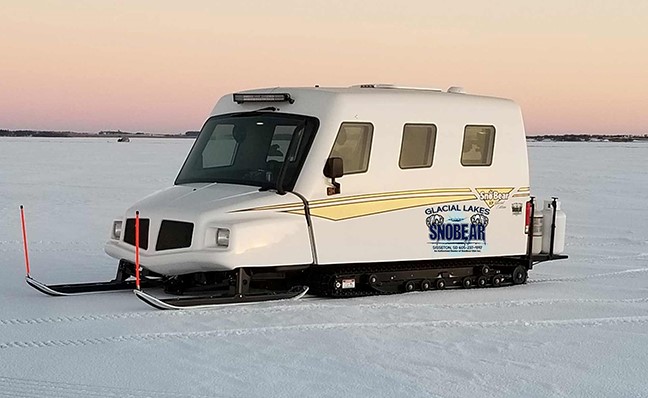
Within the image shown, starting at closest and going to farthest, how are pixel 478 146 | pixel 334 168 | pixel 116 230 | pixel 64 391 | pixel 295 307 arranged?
pixel 64 391, pixel 295 307, pixel 334 168, pixel 116 230, pixel 478 146

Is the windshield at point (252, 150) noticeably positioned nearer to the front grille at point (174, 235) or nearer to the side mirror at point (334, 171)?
the side mirror at point (334, 171)

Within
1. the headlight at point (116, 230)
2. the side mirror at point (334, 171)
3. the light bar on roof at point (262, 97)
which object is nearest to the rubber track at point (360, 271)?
the side mirror at point (334, 171)

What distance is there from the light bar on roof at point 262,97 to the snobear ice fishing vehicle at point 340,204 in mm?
18

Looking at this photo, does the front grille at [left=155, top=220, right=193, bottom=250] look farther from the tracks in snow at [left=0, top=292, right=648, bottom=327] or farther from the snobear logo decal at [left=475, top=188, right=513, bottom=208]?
the snobear logo decal at [left=475, top=188, right=513, bottom=208]

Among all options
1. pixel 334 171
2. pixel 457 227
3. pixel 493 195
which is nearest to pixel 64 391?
pixel 334 171

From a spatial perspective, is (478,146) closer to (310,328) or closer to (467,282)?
(467,282)

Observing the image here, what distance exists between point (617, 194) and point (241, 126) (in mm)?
17760

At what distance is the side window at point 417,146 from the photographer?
34.3 ft

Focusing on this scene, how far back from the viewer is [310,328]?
8148mm

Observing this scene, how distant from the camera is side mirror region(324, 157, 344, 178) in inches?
379

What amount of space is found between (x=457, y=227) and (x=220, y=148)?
307 centimetres

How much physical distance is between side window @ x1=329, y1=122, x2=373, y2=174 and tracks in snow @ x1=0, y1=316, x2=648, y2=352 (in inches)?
90.0

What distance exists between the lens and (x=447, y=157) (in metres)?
10.8

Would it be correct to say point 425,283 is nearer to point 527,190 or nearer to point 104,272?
point 527,190
